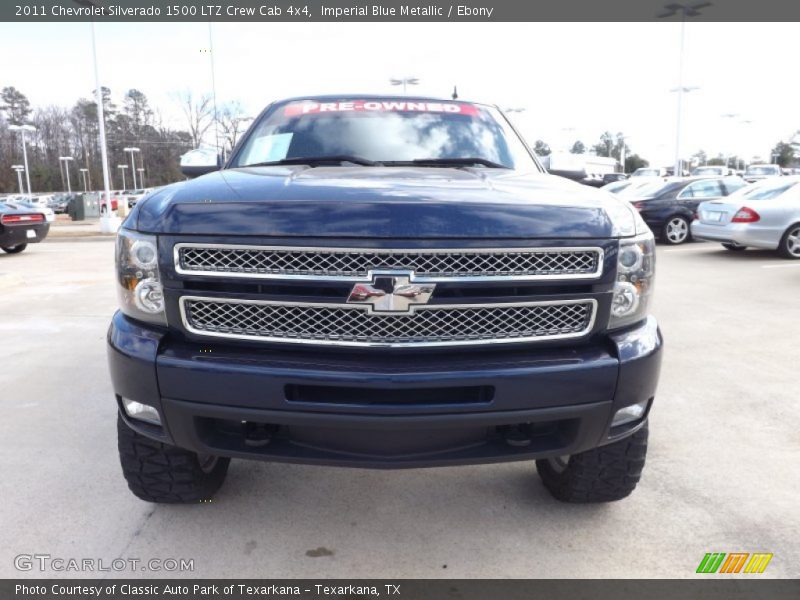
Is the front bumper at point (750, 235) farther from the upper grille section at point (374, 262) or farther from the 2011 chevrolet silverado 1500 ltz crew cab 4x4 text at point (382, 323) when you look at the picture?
the upper grille section at point (374, 262)

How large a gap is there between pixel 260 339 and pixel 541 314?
37.8 inches

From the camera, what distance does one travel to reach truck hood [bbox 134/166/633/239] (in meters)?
1.98

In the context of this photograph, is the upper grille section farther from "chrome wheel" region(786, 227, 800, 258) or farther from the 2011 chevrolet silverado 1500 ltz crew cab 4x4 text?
"chrome wheel" region(786, 227, 800, 258)

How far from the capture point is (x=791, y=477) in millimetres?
2979

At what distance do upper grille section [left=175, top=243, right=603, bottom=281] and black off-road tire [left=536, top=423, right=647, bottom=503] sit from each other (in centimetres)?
83

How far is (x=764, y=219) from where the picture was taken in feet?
33.1

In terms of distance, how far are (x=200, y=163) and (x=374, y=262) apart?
7.11 ft

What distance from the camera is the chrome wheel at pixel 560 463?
2.64m

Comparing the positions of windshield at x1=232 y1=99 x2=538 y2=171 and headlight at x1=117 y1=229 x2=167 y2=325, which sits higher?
windshield at x1=232 y1=99 x2=538 y2=171

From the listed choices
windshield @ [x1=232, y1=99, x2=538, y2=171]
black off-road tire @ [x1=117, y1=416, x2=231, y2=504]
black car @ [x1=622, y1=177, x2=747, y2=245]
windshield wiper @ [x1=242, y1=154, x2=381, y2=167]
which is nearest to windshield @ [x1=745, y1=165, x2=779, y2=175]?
black car @ [x1=622, y1=177, x2=747, y2=245]

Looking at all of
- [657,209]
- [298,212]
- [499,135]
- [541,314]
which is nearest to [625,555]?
[541,314]

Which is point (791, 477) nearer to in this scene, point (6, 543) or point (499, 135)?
point (499, 135)
